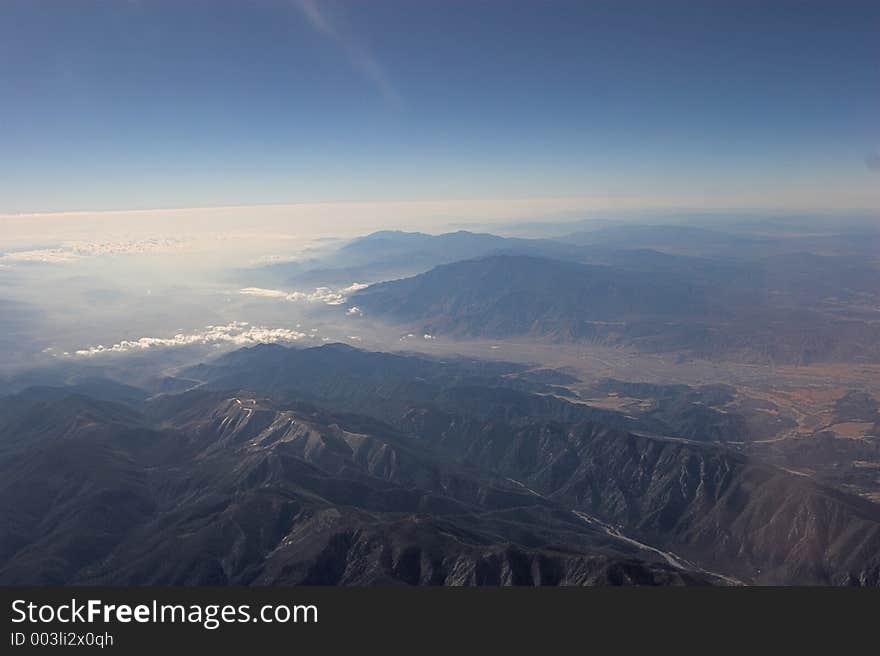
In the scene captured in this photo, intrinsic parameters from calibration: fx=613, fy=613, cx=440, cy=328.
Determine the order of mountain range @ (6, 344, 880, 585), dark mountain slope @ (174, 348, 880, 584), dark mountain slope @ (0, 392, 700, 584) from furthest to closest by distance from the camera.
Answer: dark mountain slope @ (174, 348, 880, 584) < mountain range @ (6, 344, 880, 585) < dark mountain slope @ (0, 392, 700, 584)

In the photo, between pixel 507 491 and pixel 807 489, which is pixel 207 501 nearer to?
pixel 507 491

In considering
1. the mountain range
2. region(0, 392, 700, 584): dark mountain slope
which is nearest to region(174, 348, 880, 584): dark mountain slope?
the mountain range

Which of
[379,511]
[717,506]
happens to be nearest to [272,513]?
[379,511]

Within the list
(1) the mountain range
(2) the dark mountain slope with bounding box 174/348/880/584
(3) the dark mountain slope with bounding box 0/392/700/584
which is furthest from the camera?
(2) the dark mountain slope with bounding box 174/348/880/584

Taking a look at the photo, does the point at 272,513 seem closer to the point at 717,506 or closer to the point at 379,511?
the point at 379,511

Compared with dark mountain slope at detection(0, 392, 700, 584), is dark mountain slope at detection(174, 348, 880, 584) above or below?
below

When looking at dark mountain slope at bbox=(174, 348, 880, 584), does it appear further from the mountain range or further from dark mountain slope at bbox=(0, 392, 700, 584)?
dark mountain slope at bbox=(0, 392, 700, 584)

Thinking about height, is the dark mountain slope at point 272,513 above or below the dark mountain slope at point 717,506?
above

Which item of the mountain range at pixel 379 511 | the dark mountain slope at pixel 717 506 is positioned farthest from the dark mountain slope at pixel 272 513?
the dark mountain slope at pixel 717 506

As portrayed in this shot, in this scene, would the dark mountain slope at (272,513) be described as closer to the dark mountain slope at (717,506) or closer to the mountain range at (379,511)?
the mountain range at (379,511)

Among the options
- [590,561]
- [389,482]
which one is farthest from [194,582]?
[590,561]

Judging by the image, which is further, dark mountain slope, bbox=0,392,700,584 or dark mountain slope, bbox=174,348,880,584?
dark mountain slope, bbox=174,348,880,584

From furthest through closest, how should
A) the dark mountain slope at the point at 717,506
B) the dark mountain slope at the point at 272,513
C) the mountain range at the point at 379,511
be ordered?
the dark mountain slope at the point at 717,506 → the mountain range at the point at 379,511 → the dark mountain slope at the point at 272,513
